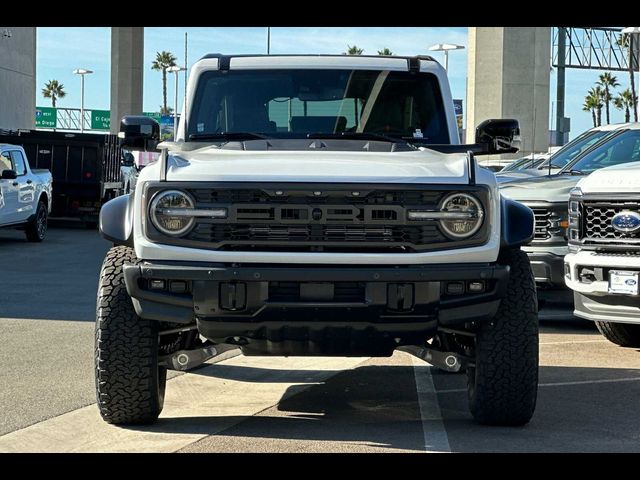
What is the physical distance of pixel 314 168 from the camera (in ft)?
21.2

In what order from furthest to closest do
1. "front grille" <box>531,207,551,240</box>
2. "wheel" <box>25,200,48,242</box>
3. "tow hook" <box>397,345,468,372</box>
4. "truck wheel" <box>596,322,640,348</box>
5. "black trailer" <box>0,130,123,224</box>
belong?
"black trailer" <box>0,130,123,224</box> < "wheel" <box>25,200,48,242</box> < "front grille" <box>531,207,551,240</box> < "truck wheel" <box>596,322,640,348</box> < "tow hook" <box>397,345,468,372</box>

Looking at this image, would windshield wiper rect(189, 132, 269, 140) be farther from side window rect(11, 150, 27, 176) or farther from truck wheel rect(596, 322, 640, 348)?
side window rect(11, 150, 27, 176)

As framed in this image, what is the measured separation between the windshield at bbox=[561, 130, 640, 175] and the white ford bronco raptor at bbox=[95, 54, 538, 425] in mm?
5755

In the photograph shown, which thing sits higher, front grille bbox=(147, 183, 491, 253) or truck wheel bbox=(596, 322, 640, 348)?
front grille bbox=(147, 183, 491, 253)

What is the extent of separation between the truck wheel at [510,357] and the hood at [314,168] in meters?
0.69

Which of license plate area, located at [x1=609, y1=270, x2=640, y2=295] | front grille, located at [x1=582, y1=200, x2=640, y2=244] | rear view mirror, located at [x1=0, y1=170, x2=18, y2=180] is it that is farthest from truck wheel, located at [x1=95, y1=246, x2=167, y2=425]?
rear view mirror, located at [x1=0, y1=170, x2=18, y2=180]

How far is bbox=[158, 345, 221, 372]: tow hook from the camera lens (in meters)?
6.94

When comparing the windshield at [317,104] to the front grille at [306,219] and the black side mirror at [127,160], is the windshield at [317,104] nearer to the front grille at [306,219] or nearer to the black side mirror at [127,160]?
the front grille at [306,219]

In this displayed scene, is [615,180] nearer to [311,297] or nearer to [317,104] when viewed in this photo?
[317,104]

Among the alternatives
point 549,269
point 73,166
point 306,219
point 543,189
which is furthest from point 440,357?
point 73,166

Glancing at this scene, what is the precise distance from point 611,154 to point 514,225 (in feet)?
20.1

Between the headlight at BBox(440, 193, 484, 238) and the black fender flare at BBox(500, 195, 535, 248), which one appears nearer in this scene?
the headlight at BBox(440, 193, 484, 238)

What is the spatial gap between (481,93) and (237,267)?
4119cm

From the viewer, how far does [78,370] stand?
882 centimetres
